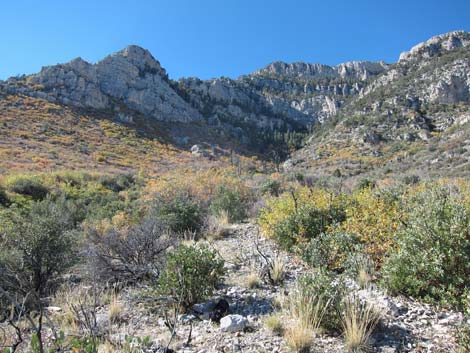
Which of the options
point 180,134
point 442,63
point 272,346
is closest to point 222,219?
point 272,346

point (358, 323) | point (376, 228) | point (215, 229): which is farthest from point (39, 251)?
point (376, 228)

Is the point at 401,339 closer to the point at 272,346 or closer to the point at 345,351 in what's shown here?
the point at 345,351

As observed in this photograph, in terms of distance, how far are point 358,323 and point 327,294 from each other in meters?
0.43

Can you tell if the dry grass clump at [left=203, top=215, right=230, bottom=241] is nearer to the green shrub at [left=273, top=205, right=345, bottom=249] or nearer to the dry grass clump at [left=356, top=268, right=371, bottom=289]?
the green shrub at [left=273, top=205, right=345, bottom=249]

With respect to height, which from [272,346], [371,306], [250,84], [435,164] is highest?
[250,84]

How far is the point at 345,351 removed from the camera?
316 cm

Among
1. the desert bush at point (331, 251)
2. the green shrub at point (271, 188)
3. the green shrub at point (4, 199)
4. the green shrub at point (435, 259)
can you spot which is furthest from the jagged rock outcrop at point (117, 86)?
the green shrub at point (435, 259)

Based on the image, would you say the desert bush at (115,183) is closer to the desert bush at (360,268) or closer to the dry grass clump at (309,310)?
the desert bush at (360,268)

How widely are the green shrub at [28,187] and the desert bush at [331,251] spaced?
15.3 m

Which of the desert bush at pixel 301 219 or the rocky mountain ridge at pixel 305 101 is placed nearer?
the desert bush at pixel 301 219

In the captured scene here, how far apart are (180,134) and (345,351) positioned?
57.2 m

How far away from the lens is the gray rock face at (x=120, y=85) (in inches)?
2135

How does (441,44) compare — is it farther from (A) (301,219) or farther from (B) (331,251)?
(B) (331,251)

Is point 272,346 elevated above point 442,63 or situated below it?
below
